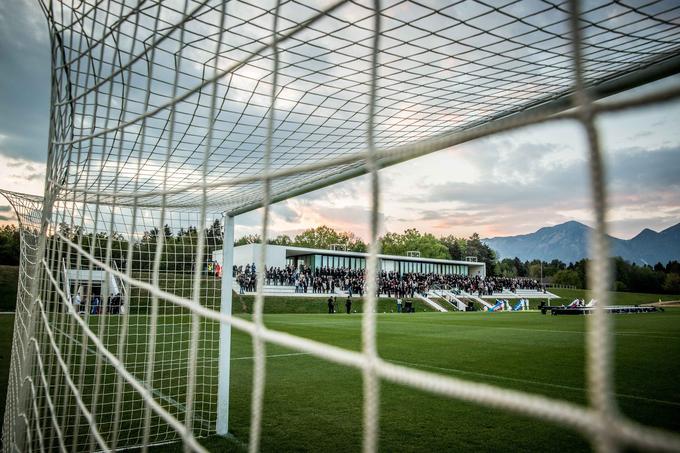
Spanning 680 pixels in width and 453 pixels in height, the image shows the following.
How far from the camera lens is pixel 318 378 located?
231 inches

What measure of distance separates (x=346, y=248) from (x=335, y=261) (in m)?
22.8

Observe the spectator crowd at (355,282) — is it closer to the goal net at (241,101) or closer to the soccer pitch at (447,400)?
the soccer pitch at (447,400)

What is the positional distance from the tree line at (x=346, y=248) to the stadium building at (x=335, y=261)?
2070 millimetres

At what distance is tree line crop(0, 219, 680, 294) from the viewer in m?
4.41

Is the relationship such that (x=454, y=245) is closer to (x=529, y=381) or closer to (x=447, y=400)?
(x=529, y=381)

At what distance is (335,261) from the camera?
1496 inches

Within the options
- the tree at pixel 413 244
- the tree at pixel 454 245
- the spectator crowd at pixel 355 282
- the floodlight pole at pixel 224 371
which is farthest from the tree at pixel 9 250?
the tree at pixel 454 245

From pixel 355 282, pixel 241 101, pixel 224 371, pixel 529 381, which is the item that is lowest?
pixel 529 381

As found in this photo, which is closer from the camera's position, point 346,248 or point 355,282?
point 355,282

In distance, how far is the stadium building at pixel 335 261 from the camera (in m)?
30.0

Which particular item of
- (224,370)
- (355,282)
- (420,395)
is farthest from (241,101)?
(355,282)

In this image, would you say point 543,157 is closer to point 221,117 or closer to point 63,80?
point 221,117

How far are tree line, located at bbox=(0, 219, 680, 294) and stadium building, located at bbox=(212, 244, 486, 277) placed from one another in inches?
81.5

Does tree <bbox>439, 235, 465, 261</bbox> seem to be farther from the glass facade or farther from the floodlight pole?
the floodlight pole
